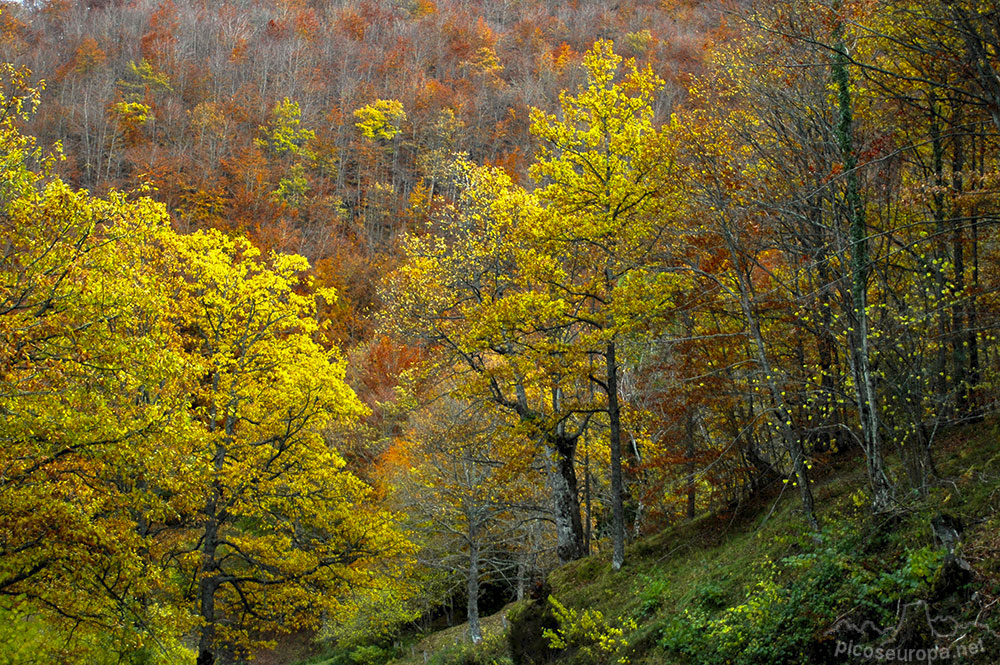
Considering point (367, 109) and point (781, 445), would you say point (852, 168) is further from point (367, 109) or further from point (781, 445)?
point (367, 109)

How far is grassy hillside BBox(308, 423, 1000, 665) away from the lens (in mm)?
5211

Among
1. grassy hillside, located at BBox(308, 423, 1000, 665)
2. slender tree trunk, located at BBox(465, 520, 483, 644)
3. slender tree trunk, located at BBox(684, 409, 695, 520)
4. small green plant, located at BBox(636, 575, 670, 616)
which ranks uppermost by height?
slender tree trunk, located at BBox(684, 409, 695, 520)

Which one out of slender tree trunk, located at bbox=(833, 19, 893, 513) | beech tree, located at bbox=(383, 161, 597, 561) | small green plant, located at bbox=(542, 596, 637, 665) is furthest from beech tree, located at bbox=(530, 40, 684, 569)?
slender tree trunk, located at bbox=(833, 19, 893, 513)

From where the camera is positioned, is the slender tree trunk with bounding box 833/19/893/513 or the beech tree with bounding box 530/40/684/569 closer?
the slender tree trunk with bounding box 833/19/893/513

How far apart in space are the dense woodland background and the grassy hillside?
0.41 metres

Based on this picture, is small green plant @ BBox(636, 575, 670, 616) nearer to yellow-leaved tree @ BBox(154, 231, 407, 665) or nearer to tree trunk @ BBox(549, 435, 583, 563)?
tree trunk @ BBox(549, 435, 583, 563)

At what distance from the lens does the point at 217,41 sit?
7006 centimetres

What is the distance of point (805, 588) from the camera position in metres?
6.57

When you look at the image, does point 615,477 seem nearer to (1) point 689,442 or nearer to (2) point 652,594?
(1) point 689,442

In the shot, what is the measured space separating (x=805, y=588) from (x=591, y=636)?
3.22 meters

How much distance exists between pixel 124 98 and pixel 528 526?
177 feet

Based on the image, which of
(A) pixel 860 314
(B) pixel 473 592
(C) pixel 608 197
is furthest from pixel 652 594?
Result: (B) pixel 473 592

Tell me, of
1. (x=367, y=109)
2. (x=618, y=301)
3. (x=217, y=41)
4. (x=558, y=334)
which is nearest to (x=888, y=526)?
(x=618, y=301)

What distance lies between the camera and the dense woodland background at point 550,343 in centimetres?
742
